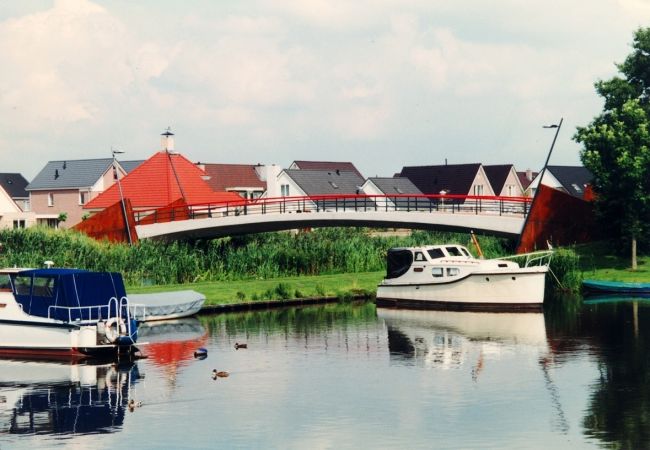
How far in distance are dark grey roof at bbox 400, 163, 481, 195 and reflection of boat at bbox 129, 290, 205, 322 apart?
91.7m

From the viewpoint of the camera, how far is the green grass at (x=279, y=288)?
201 feet

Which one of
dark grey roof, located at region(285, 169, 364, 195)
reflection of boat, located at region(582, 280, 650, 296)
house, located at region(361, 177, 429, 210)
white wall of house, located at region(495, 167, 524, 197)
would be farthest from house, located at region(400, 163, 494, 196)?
reflection of boat, located at region(582, 280, 650, 296)

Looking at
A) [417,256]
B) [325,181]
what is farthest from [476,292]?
[325,181]

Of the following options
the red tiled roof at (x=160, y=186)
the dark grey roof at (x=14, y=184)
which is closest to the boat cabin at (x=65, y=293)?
the red tiled roof at (x=160, y=186)

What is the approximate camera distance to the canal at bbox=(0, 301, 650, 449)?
30297 mm

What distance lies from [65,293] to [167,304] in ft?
38.3

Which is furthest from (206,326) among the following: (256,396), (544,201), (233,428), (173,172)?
(173,172)

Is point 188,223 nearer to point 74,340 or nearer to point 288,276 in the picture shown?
point 288,276

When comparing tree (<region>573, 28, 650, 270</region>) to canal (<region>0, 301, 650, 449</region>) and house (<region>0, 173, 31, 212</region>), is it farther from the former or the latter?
house (<region>0, 173, 31, 212</region>)

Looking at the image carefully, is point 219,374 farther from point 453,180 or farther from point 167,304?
point 453,180

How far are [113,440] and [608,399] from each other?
1474 cm

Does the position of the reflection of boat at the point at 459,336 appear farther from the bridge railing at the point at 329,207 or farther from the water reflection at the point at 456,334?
the bridge railing at the point at 329,207

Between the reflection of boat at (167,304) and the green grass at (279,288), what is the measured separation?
2.98m

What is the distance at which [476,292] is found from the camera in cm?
6034
